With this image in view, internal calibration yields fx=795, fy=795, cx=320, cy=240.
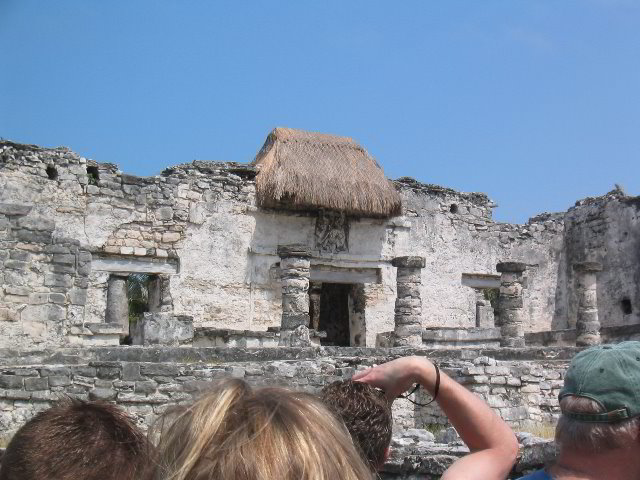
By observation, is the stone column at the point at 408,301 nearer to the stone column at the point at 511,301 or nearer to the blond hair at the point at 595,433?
the stone column at the point at 511,301

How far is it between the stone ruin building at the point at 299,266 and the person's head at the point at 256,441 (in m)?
6.66

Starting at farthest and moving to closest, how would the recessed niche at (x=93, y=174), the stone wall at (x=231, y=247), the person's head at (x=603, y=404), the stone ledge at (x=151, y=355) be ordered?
1. the recessed niche at (x=93, y=174)
2. the stone wall at (x=231, y=247)
3. the stone ledge at (x=151, y=355)
4. the person's head at (x=603, y=404)

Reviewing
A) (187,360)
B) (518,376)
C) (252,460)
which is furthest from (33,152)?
(252,460)

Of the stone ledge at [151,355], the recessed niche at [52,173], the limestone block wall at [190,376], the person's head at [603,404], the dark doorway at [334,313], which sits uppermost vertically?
the recessed niche at [52,173]

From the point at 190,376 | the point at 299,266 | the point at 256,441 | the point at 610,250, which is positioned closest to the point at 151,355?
the point at 190,376

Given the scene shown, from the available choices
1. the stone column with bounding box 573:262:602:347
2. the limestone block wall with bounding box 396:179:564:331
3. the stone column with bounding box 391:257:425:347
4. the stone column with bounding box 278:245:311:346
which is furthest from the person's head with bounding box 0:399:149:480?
the limestone block wall with bounding box 396:179:564:331

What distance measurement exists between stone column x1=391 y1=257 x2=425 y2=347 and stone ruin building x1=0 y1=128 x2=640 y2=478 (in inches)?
1.5

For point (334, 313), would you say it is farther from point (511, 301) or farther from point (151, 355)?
point (151, 355)

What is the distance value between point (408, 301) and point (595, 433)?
41.7 ft

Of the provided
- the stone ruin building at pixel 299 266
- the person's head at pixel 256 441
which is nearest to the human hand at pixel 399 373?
the person's head at pixel 256 441

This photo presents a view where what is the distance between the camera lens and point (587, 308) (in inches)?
567

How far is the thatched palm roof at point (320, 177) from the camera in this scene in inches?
618

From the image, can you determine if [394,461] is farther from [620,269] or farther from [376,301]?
[620,269]

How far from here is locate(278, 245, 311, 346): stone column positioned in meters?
13.2
